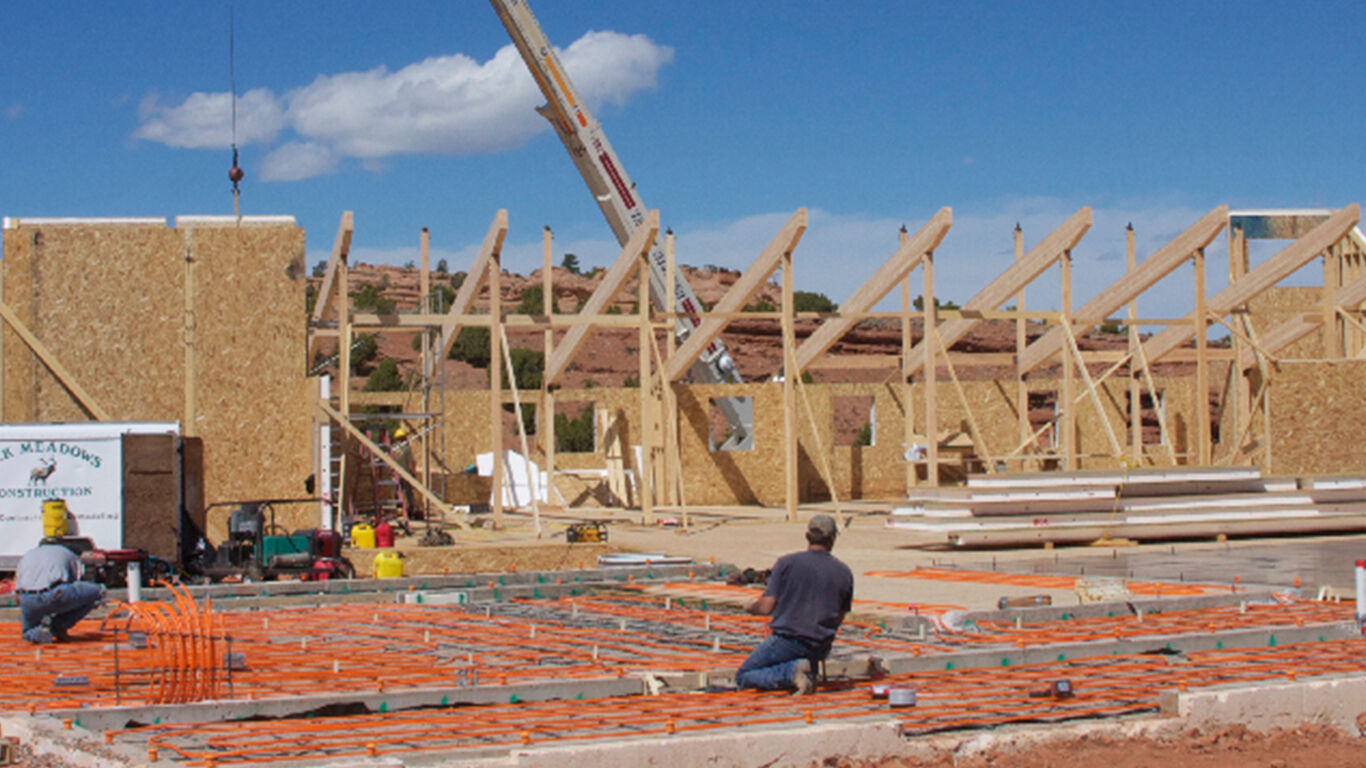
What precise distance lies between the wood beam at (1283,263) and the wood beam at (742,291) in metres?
6.26

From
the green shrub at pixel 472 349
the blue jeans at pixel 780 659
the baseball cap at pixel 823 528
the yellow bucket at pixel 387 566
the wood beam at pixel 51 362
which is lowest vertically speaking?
the blue jeans at pixel 780 659

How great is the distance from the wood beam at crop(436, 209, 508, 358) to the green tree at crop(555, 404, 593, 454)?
22.9 m

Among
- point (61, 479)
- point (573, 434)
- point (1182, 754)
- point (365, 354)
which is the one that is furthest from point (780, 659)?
point (365, 354)

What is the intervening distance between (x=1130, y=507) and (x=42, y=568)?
471 inches

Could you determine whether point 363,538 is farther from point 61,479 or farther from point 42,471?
point 42,471

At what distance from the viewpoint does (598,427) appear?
26594 millimetres

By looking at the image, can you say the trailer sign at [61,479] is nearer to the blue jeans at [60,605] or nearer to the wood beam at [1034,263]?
the blue jeans at [60,605]

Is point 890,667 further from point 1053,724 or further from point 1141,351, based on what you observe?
point 1141,351

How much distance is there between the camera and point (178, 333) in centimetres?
1645

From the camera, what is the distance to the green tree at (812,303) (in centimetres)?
6321

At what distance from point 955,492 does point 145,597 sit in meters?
8.60

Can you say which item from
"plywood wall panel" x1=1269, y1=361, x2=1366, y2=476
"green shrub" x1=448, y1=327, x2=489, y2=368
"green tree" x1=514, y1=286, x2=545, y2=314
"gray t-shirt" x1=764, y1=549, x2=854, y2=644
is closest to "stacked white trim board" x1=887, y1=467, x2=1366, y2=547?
"plywood wall panel" x1=1269, y1=361, x2=1366, y2=476

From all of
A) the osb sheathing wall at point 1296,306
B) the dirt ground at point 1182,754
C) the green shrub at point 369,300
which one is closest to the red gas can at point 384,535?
the dirt ground at point 1182,754

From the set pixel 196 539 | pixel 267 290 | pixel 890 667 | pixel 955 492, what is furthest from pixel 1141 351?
pixel 890 667
